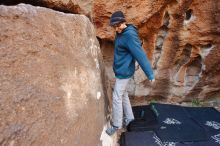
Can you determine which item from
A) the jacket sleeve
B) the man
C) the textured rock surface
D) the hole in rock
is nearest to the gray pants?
the man

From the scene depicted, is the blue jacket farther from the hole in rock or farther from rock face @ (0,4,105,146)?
the hole in rock

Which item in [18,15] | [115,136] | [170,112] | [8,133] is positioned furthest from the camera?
[170,112]

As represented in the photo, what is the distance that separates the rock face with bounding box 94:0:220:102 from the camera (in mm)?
3361

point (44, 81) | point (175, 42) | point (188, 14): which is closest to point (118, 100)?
point (44, 81)

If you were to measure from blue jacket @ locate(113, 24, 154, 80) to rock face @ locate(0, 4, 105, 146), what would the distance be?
1.38ft

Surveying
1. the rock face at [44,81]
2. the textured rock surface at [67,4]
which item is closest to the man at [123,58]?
the rock face at [44,81]

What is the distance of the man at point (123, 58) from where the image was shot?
2.66 meters

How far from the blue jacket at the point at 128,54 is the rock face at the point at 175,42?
2.09 ft

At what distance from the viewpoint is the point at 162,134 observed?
3.11 m

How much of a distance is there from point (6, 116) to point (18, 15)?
0.66 m

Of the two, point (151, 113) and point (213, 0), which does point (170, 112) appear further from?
point (213, 0)

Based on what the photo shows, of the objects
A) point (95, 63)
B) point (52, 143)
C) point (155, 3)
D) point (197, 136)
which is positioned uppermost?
point (155, 3)

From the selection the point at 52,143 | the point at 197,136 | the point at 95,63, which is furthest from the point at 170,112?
the point at 52,143

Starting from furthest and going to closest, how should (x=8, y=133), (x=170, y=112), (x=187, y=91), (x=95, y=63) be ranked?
(x=187, y=91) → (x=170, y=112) → (x=95, y=63) → (x=8, y=133)
